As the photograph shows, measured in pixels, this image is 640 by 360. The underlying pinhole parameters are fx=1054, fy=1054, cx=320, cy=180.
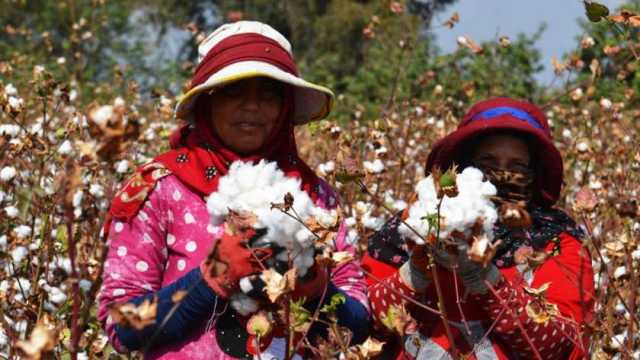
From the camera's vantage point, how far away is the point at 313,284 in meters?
1.33

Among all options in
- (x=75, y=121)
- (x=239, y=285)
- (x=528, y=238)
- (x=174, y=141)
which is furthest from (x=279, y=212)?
(x=75, y=121)

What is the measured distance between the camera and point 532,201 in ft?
6.45

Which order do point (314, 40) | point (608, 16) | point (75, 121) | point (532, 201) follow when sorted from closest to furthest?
point (608, 16)
point (532, 201)
point (75, 121)
point (314, 40)

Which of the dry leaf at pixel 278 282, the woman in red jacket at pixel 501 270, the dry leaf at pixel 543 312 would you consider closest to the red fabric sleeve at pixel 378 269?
the woman in red jacket at pixel 501 270

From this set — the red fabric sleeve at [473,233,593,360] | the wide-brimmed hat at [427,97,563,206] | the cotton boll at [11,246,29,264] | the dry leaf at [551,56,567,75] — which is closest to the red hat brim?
the wide-brimmed hat at [427,97,563,206]

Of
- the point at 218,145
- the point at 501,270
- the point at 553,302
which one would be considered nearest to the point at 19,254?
the point at 218,145

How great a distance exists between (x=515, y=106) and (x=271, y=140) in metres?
0.57

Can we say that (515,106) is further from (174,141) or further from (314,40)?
(314,40)

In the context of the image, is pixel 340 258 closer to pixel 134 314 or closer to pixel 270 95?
pixel 134 314

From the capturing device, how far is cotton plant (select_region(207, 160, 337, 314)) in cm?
120

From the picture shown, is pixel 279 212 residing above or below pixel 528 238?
above

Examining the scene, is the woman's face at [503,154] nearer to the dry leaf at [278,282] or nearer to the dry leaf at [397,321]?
the dry leaf at [397,321]

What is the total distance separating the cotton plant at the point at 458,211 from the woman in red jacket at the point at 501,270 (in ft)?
0.34

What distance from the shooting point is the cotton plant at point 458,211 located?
125 cm
